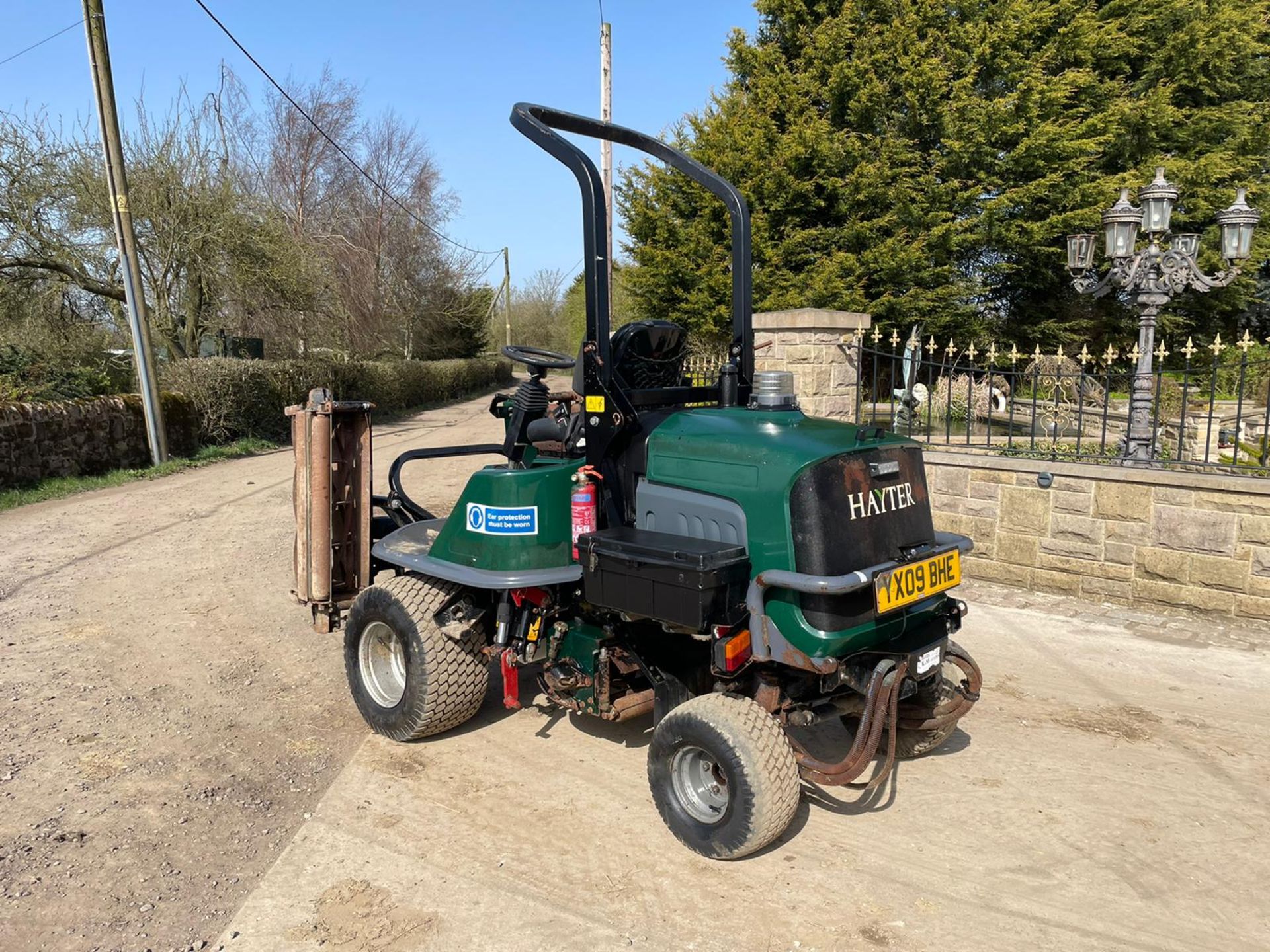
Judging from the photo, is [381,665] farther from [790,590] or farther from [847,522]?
[847,522]

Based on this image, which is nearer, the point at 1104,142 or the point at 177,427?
the point at 177,427

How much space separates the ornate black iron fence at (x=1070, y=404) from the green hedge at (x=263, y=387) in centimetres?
687

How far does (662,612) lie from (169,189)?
49.8ft

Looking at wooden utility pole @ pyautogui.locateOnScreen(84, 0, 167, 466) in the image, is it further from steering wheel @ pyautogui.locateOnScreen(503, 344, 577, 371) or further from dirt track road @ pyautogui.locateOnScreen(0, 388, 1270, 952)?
steering wheel @ pyautogui.locateOnScreen(503, 344, 577, 371)

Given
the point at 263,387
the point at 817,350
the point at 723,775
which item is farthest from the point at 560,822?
the point at 263,387

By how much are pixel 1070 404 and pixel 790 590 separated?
36.0 feet

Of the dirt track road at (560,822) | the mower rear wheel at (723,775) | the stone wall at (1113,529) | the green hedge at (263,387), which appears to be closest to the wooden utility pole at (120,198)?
the green hedge at (263,387)

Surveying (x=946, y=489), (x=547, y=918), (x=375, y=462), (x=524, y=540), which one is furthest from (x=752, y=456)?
(x=375, y=462)

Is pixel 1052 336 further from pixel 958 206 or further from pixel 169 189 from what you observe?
pixel 169 189

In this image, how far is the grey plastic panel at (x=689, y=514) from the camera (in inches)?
123

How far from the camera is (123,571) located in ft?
22.5

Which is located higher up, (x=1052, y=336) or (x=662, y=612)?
(x=1052, y=336)

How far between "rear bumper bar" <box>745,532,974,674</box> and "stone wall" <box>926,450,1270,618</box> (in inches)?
148

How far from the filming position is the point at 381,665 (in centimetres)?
424
